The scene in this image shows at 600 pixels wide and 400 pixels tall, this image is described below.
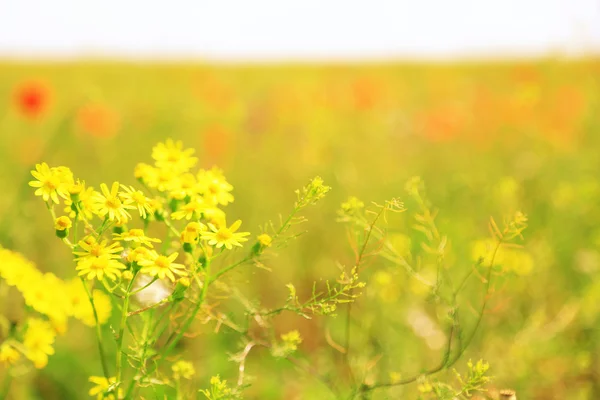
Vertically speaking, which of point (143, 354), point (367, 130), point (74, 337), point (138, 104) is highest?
point (138, 104)

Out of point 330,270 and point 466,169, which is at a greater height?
point 466,169

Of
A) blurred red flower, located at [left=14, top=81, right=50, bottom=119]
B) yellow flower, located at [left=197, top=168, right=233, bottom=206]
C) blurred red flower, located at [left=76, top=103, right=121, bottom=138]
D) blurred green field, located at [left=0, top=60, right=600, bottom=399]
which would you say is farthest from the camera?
blurred red flower, located at [left=76, top=103, right=121, bottom=138]

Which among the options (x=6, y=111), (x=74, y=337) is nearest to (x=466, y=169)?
(x=74, y=337)

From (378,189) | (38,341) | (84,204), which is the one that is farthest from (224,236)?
(378,189)

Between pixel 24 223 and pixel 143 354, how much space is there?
148cm

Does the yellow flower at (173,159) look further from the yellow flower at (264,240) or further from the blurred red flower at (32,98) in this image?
the blurred red flower at (32,98)

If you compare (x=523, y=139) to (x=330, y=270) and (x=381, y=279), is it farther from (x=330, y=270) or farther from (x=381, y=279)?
(x=381, y=279)

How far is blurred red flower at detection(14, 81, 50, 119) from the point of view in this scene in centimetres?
250

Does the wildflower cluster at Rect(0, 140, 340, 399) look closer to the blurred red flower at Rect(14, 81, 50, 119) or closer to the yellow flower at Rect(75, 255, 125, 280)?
the yellow flower at Rect(75, 255, 125, 280)

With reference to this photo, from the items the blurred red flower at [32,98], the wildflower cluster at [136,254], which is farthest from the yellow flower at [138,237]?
the blurred red flower at [32,98]

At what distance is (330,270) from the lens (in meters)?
2.59

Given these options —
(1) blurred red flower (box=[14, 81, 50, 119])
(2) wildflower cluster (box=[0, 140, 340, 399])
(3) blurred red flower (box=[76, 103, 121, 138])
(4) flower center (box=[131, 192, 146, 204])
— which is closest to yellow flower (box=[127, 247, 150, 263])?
(2) wildflower cluster (box=[0, 140, 340, 399])

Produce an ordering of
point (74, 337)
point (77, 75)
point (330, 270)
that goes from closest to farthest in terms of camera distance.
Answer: point (74, 337), point (330, 270), point (77, 75)

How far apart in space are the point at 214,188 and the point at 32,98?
1.85 metres
